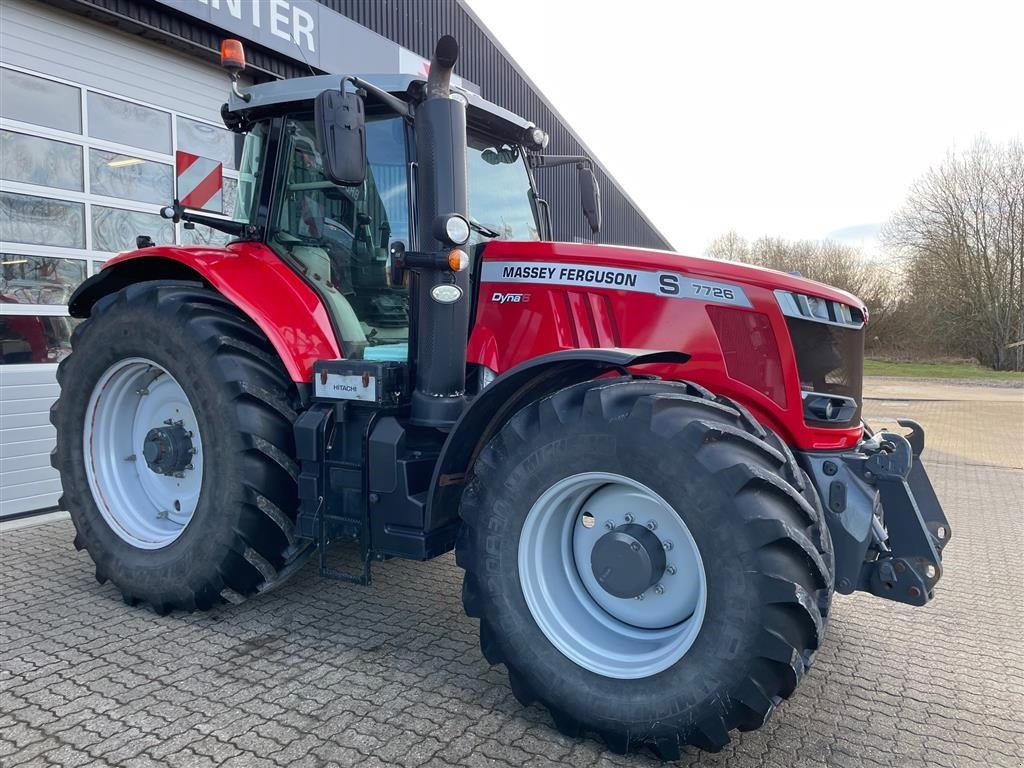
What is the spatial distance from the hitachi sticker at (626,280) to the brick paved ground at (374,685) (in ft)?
5.17

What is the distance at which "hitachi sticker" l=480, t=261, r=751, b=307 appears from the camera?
2.85 m

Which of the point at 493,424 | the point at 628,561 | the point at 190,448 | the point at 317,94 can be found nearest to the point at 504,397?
the point at 493,424

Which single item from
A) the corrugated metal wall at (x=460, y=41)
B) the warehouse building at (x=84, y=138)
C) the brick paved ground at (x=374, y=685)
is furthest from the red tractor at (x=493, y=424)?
the warehouse building at (x=84, y=138)

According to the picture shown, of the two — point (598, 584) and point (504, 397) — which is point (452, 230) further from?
point (598, 584)

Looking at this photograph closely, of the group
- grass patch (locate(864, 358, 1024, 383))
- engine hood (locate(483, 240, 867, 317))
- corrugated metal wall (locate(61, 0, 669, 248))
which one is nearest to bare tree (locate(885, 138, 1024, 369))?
grass patch (locate(864, 358, 1024, 383))

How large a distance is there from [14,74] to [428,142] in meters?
4.27

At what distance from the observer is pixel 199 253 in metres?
3.62

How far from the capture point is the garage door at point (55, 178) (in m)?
5.36

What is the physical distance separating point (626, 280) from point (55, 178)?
4968 millimetres

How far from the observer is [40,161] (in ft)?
18.3

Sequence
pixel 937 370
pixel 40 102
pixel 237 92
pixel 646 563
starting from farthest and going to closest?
1. pixel 937 370
2. pixel 40 102
3. pixel 237 92
4. pixel 646 563

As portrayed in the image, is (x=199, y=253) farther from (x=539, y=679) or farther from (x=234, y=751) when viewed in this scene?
(x=539, y=679)

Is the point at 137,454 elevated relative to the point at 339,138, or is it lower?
lower

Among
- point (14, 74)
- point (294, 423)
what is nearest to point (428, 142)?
point (294, 423)
